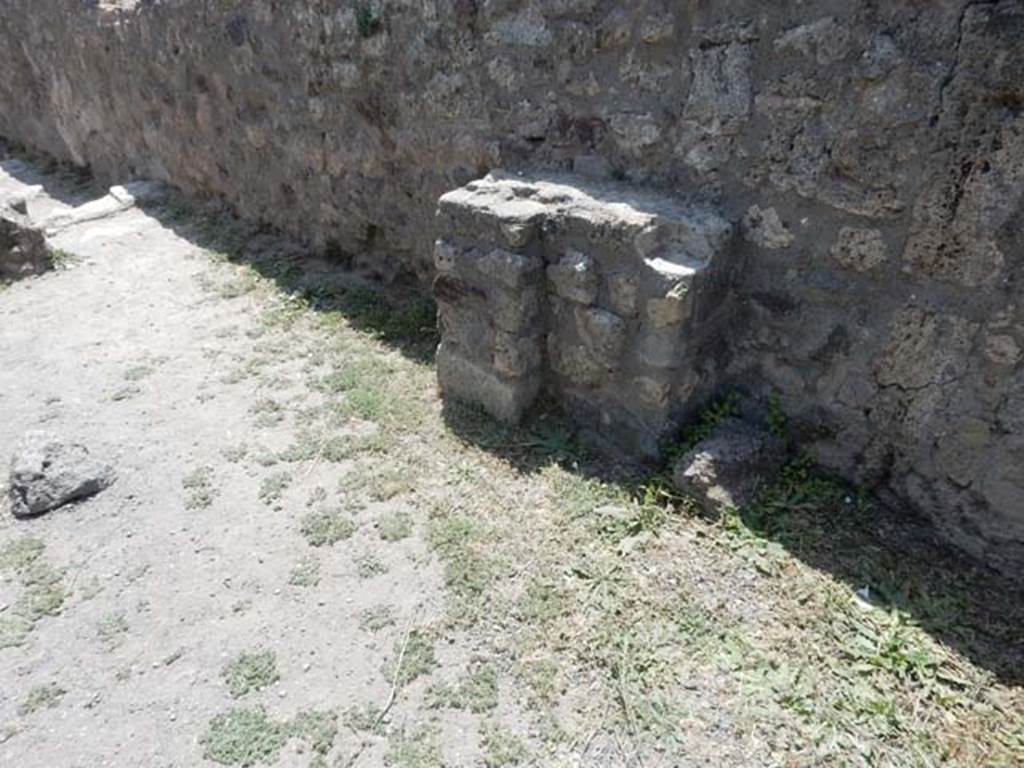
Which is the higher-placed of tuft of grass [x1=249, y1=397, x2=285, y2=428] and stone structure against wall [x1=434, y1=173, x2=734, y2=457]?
stone structure against wall [x1=434, y1=173, x2=734, y2=457]

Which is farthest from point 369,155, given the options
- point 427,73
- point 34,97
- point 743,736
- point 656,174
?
point 34,97

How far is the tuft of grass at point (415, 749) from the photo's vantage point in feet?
6.02

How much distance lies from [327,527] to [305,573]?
0.20 metres

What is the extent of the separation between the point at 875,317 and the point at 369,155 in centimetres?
264

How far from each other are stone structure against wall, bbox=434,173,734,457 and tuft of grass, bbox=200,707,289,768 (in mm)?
1427

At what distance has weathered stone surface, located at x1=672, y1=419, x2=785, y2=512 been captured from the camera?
2453mm

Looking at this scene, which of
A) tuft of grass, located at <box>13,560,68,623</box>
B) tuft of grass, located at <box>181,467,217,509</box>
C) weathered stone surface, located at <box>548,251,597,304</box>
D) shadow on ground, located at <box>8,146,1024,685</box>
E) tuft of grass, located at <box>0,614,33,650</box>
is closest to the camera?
shadow on ground, located at <box>8,146,1024,685</box>

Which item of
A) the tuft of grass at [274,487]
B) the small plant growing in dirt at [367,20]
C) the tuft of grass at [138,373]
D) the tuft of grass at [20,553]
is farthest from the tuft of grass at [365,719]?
the small plant growing in dirt at [367,20]

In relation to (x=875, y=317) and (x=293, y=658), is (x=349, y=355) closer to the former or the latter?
(x=293, y=658)

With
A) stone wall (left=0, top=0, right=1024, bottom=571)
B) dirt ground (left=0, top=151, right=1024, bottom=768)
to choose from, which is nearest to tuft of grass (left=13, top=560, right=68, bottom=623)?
dirt ground (left=0, top=151, right=1024, bottom=768)

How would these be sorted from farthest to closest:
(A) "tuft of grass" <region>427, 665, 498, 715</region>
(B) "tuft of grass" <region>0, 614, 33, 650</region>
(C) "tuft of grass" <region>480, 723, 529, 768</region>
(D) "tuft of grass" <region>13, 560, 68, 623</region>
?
(D) "tuft of grass" <region>13, 560, 68, 623</region> → (B) "tuft of grass" <region>0, 614, 33, 650</region> → (A) "tuft of grass" <region>427, 665, 498, 715</region> → (C) "tuft of grass" <region>480, 723, 529, 768</region>

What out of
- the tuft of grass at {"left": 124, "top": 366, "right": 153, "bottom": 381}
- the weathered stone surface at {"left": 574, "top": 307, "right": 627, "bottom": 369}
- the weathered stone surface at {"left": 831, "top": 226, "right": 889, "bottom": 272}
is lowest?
the tuft of grass at {"left": 124, "top": 366, "right": 153, "bottom": 381}

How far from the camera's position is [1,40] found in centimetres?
717

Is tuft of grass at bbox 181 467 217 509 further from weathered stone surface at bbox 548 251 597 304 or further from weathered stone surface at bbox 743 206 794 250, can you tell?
weathered stone surface at bbox 743 206 794 250
